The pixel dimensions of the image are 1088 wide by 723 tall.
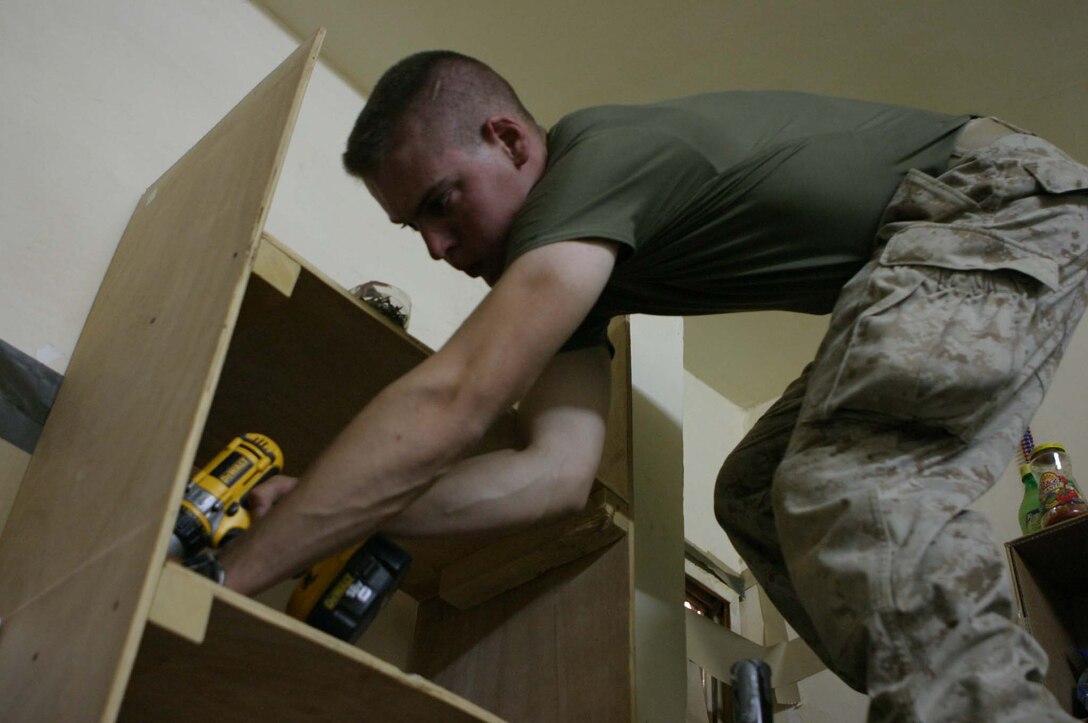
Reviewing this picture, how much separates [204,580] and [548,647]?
631 mm

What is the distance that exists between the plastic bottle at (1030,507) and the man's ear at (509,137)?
1.22 metres

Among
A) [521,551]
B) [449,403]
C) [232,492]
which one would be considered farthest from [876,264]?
[232,492]

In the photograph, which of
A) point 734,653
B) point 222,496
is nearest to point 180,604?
point 222,496

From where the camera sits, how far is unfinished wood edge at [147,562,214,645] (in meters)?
0.74

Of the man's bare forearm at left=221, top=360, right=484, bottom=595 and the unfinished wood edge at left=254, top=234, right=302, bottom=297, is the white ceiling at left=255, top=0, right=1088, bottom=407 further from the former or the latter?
the man's bare forearm at left=221, top=360, right=484, bottom=595

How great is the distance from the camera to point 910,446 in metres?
0.95

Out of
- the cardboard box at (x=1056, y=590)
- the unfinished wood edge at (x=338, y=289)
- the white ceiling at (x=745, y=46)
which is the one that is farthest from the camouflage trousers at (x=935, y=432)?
the white ceiling at (x=745, y=46)

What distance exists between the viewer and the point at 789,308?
1.28 metres

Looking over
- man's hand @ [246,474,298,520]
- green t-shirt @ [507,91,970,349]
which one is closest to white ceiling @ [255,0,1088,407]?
green t-shirt @ [507,91,970,349]

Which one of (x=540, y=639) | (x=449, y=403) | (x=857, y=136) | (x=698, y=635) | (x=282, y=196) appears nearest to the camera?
(x=449, y=403)

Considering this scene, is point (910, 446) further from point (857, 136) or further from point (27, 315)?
point (27, 315)

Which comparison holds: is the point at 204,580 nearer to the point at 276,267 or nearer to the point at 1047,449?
the point at 276,267

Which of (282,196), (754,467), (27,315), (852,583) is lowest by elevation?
(852,583)

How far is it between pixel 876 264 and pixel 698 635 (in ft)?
2.36
